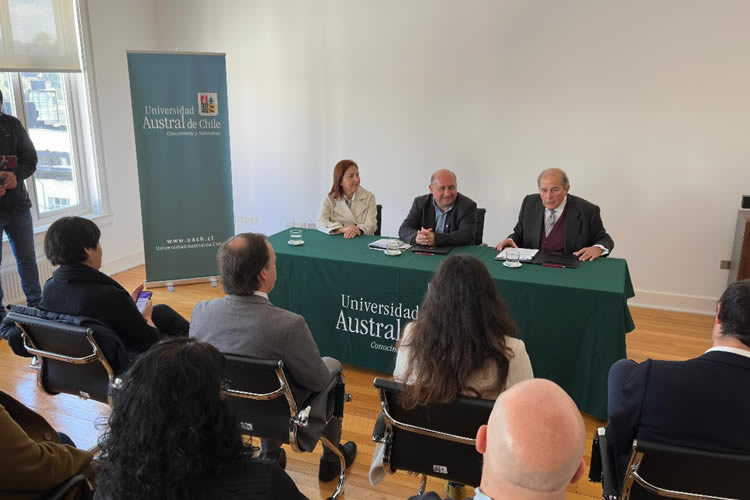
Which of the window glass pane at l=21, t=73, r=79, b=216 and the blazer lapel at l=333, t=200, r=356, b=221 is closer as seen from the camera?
the blazer lapel at l=333, t=200, r=356, b=221

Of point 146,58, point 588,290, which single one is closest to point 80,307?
point 588,290

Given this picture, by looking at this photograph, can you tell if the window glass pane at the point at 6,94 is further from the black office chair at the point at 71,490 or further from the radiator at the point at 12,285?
the black office chair at the point at 71,490

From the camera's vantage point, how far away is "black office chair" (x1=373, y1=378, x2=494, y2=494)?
1.72 meters

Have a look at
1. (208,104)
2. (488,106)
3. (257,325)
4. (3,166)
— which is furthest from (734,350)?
(208,104)

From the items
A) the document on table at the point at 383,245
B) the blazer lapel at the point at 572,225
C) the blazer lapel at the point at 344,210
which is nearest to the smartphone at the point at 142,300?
the document on table at the point at 383,245

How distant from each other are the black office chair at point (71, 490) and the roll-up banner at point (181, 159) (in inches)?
150

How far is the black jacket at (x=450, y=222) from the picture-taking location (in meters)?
3.69

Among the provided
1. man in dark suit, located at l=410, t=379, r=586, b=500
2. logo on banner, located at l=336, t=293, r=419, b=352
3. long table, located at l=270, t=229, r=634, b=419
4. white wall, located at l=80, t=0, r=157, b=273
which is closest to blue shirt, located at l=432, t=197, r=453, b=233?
long table, located at l=270, t=229, r=634, b=419

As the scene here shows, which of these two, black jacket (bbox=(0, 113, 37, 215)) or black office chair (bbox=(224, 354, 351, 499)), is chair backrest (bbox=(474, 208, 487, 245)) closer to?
black office chair (bbox=(224, 354, 351, 499))

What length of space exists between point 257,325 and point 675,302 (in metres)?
4.09

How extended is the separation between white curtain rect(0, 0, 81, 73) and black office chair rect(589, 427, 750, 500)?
5.10 m

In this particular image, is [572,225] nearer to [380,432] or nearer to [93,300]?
[380,432]

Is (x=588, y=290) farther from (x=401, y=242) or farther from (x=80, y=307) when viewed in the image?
(x=80, y=307)

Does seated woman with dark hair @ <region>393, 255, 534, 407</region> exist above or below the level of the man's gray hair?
below
